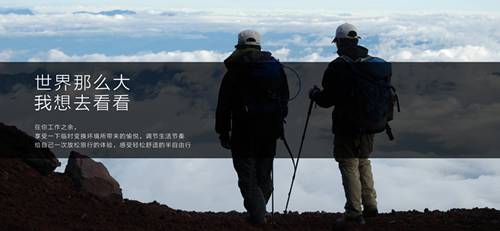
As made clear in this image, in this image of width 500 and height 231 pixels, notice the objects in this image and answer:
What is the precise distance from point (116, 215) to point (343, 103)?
3876 mm

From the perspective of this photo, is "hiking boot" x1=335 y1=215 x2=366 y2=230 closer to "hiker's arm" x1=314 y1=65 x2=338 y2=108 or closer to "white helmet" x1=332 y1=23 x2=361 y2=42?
"hiker's arm" x1=314 y1=65 x2=338 y2=108

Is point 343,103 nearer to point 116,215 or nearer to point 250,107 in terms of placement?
point 250,107

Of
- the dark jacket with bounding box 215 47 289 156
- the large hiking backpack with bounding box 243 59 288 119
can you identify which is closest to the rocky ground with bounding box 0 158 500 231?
the dark jacket with bounding box 215 47 289 156

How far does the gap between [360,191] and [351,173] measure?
0.30m

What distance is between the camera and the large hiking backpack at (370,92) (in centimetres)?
1269

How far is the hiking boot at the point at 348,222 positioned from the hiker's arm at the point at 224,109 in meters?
2.07

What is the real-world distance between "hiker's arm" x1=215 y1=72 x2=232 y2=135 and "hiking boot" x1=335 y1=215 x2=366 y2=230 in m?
2.07

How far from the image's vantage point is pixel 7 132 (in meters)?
16.0

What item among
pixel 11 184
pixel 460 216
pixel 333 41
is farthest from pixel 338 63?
pixel 11 184

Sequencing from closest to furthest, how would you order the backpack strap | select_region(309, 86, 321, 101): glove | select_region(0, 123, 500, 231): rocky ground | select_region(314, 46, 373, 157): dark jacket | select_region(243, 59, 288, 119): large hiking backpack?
select_region(314, 46, 373, 157): dark jacket
select_region(243, 59, 288, 119): large hiking backpack
select_region(309, 86, 321, 101): glove
select_region(0, 123, 500, 231): rocky ground
the backpack strap

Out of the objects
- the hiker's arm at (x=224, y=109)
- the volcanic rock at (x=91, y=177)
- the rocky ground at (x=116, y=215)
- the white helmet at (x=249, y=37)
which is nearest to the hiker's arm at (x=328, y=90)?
the white helmet at (x=249, y=37)

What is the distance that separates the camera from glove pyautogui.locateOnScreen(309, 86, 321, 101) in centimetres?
1292

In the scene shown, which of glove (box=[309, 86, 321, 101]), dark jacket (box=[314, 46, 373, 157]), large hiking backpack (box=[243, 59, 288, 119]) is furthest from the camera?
glove (box=[309, 86, 321, 101])

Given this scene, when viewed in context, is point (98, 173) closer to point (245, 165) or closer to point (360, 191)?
point (245, 165)
